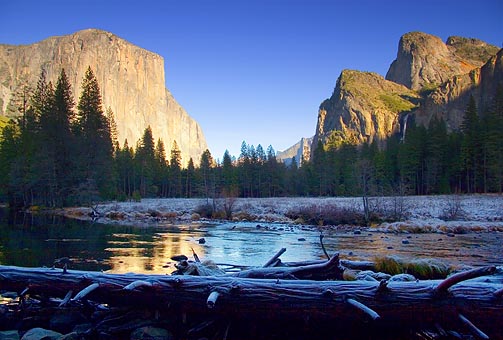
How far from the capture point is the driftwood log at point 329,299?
4895 millimetres

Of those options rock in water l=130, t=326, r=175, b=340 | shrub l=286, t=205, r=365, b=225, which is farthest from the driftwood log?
shrub l=286, t=205, r=365, b=225

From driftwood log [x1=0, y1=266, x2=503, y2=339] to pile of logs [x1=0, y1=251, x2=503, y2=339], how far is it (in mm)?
12

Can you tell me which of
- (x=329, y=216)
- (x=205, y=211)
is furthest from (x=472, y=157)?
(x=205, y=211)

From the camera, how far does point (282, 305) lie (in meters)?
5.16

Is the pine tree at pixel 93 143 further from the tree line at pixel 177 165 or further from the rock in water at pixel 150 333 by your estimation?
the rock in water at pixel 150 333

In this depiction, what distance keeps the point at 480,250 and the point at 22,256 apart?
16823 mm

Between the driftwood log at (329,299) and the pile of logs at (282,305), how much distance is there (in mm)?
12

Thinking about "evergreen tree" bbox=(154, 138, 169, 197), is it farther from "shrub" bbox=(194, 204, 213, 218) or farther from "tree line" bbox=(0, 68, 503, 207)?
"shrub" bbox=(194, 204, 213, 218)

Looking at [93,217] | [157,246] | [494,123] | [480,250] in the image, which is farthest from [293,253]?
[494,123]

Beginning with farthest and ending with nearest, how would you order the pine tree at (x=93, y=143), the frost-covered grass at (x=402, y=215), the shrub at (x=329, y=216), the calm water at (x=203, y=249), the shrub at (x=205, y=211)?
the pine tree at (x=93, y=143)
the shrub at (x=205, y=211)
the shrub at (x=329, y=216)
the frost-covered grass at (x=402, y=215)
the calm water at (x=203, y=249)

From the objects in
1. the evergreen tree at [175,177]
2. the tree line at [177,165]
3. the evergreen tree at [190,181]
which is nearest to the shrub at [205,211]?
the tree line at [177,165]

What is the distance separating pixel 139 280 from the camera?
5.52 meters

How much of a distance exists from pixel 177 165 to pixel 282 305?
82.8 metres

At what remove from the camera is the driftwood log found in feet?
16.1
